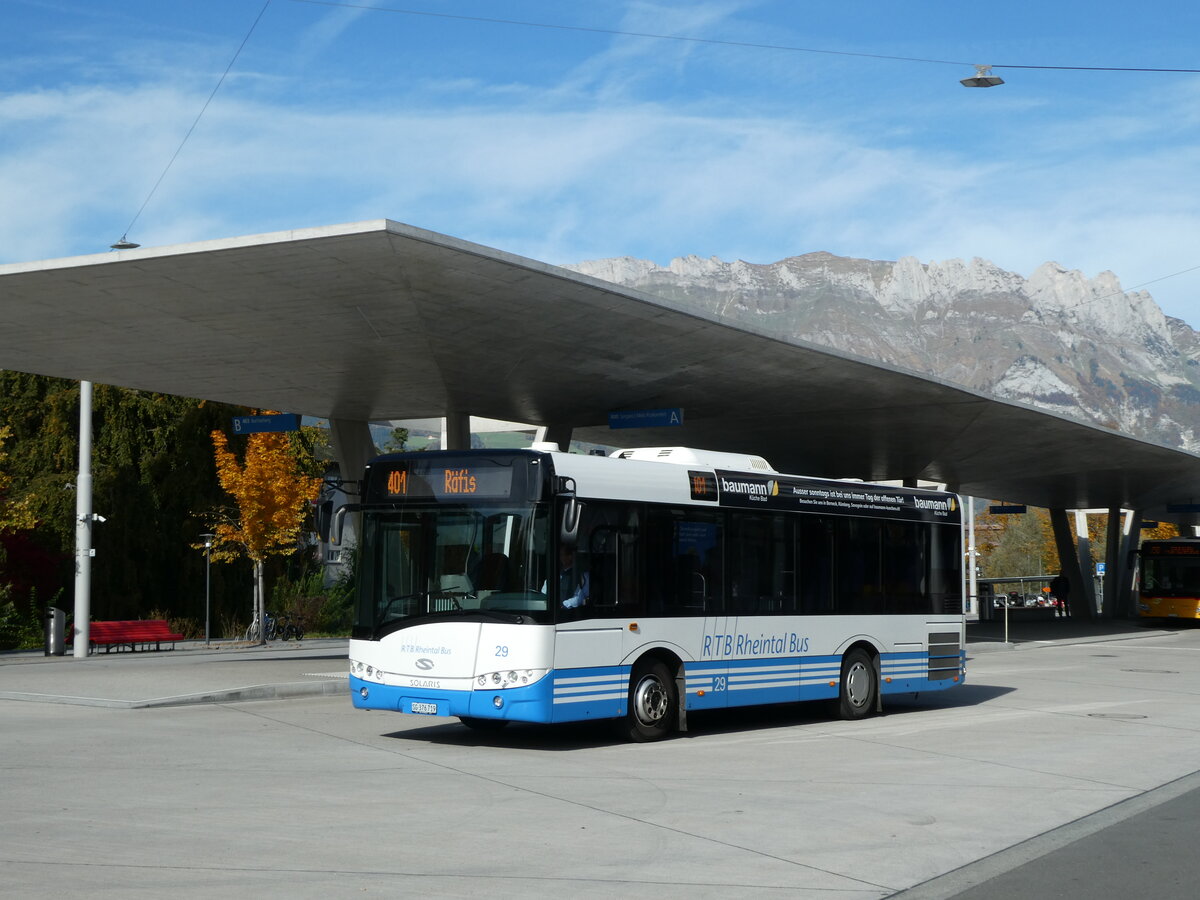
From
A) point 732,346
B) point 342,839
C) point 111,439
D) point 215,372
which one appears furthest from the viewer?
point 111,439

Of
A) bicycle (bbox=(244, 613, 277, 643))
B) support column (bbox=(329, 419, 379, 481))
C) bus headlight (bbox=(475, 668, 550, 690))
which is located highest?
support column (bbox=(329, 419, 379, 481))

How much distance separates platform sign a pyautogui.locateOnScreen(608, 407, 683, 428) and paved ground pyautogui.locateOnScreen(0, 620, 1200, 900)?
9.53 m

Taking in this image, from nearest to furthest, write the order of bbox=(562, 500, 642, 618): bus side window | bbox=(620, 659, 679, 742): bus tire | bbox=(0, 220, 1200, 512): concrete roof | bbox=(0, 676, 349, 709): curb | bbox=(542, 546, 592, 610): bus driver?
bbox=(542, 546, 592, 610): bus driver
bbox=(562, 500, 642, 618): bus side window
bbox=(620, 659, 679, 742): bus tire
bbox=(0, 676, 349, 709): curb
bbox=(0, 220, 1200, 512): concrete roof

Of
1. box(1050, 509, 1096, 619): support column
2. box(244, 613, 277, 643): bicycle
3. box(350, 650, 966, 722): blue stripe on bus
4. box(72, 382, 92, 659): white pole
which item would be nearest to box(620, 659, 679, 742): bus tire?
box(350, 650, 966, 722): blue stripe on bus

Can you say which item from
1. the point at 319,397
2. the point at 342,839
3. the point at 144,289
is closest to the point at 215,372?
the point at 319,397

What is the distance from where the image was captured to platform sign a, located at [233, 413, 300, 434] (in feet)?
89.8

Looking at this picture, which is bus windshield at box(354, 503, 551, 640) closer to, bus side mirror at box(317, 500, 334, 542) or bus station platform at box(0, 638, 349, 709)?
bus side mirror at box(317, 500, 334, 542)

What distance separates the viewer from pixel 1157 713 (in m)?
17.5

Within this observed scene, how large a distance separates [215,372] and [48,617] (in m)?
8.30

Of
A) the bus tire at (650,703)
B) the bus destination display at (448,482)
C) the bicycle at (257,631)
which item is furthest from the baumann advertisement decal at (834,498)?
the bicycle at (257,631)

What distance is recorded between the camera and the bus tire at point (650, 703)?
13.8m

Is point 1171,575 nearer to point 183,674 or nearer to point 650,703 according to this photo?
point 183,674

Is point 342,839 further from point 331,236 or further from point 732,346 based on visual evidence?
point 732,346

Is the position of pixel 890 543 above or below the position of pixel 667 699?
above
